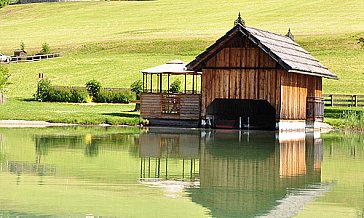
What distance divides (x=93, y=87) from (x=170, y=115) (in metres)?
15.6

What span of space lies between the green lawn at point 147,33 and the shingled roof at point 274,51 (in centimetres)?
1030

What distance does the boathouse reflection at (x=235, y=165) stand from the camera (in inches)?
631

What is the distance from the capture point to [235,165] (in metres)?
22.0

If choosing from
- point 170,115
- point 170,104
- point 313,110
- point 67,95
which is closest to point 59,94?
point 67,95

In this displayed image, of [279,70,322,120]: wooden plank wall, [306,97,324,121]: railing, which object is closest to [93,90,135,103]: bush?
[279,70,322,120]: wooden plank wall

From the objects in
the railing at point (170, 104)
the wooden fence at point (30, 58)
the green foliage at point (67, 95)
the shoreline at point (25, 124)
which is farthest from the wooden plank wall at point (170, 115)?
the wooden fence at point (30, 58)

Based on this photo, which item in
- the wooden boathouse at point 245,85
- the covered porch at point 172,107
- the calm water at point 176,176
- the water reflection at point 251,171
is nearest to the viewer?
the calm water at point 176,176

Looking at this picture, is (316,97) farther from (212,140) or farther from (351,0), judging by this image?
(351,0)

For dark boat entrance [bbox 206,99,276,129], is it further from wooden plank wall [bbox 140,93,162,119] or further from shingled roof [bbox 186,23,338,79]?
shingled roof [bbox 186,23,338,79]

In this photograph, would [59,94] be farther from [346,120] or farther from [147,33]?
[147,33]

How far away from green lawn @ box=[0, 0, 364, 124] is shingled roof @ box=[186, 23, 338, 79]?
1030 cm

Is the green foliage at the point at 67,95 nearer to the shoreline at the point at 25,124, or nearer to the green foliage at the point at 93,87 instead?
the green foliage at the point at 93,87

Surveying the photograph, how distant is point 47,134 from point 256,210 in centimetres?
1846

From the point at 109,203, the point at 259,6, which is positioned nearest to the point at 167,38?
the point at 259,6
